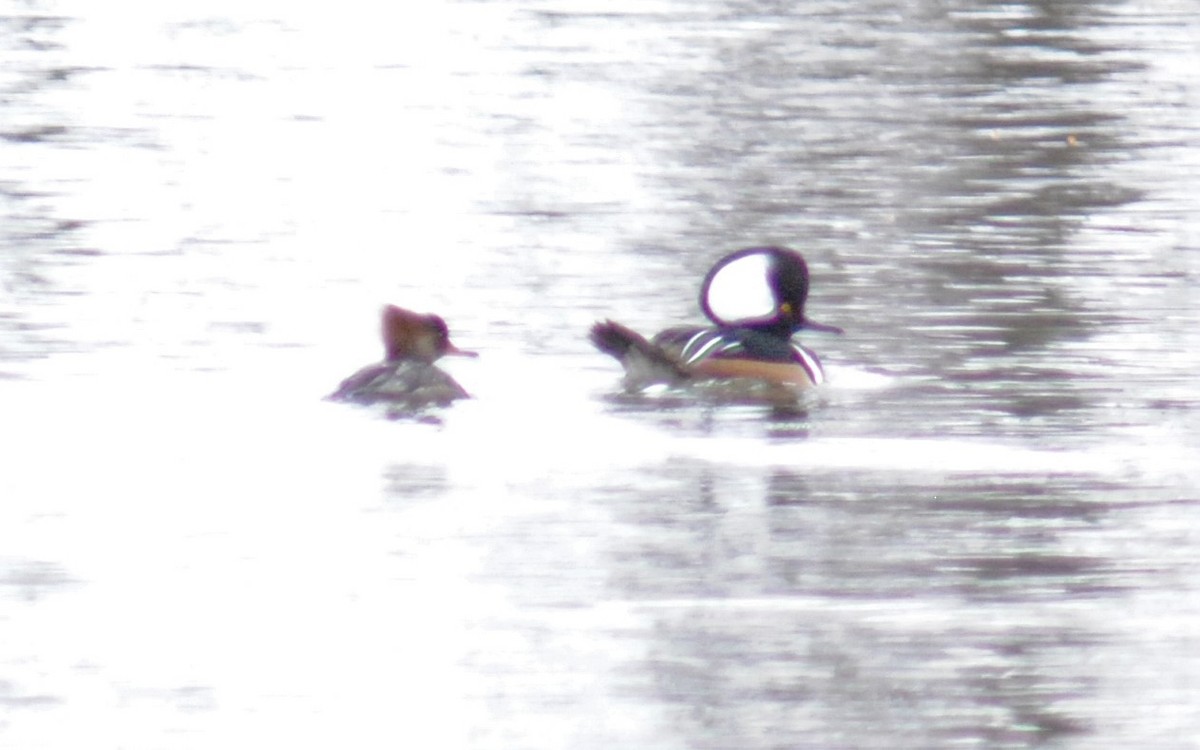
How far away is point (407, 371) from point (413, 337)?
0.24 meters

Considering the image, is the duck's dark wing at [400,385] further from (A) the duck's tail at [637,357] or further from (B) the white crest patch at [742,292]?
(B) the white crest patch at [742,292]

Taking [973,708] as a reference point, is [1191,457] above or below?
above

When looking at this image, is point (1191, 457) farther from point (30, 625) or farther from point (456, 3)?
point (456, 3)

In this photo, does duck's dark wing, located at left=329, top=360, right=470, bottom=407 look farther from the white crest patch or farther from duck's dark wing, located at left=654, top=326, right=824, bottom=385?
the white crest patch

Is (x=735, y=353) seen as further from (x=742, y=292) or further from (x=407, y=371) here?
(x=407, y=371)

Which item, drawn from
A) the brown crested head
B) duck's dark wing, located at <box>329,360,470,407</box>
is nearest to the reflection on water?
duck's dark wing, located at <box>329,360,470,407</box>

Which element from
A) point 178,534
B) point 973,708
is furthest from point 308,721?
point 178,534

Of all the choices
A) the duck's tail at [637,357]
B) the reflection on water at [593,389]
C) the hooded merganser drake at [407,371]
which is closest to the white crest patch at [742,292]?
the reflection on water at [593,389]

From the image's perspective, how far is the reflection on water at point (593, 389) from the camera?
551 cm

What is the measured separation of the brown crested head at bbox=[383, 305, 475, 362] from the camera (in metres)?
9.25

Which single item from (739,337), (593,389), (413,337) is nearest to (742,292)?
(739,337)

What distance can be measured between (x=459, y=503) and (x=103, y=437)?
57.3 inches

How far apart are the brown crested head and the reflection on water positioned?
275 millimetres

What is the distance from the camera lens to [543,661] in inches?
220
